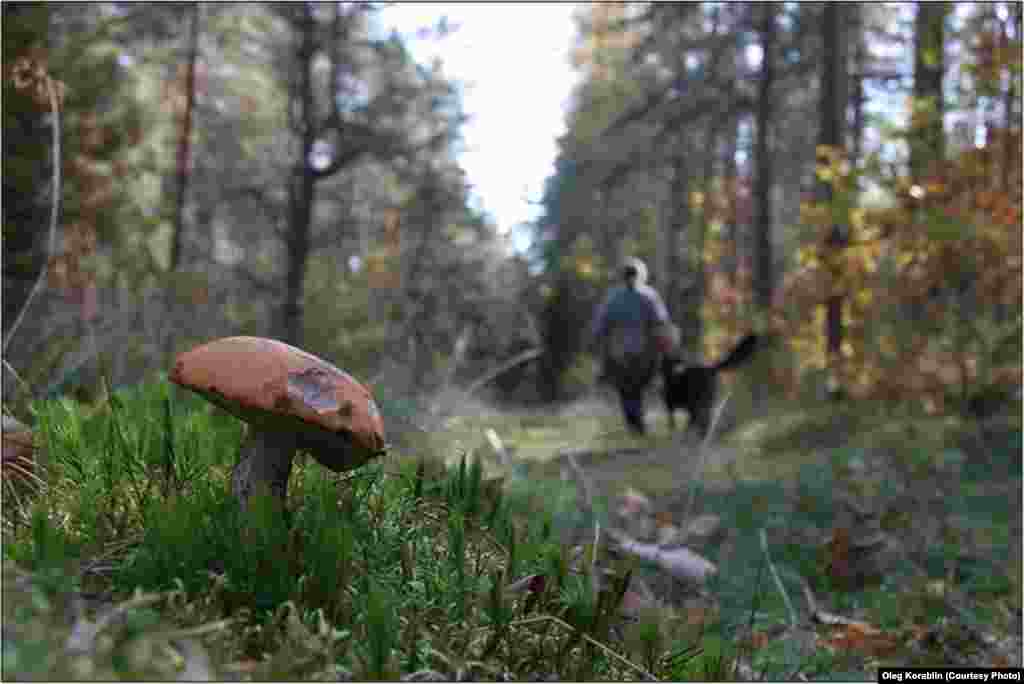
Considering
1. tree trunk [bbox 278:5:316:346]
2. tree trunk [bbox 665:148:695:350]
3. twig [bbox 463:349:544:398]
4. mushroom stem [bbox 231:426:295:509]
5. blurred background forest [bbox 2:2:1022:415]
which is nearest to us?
mushroom stem [bbox 231:426:295:509]

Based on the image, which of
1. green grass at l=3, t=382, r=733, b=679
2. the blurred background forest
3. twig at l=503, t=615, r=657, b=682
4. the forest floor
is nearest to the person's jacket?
the blurred background forest

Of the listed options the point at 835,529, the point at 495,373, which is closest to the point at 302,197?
the point at 495,373

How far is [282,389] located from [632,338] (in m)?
10.3

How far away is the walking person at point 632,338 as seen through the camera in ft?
38.3

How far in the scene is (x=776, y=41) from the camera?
16609mm

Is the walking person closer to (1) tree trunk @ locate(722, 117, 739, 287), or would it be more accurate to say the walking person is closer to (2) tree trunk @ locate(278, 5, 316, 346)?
(2) tree trunk @ locate(278, 5, 316, 346)

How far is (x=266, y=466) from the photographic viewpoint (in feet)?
5.90

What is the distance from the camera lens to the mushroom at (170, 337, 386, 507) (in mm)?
1566

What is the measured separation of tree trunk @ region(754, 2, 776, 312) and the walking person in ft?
15.0

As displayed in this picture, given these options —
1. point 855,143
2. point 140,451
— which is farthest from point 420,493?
point 855,143

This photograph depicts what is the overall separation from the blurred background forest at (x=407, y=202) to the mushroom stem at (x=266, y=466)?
100 centimetres

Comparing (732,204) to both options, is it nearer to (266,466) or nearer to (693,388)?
(693,388)

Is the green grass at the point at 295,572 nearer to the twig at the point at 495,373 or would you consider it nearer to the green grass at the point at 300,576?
the green grass at the point at 300,576

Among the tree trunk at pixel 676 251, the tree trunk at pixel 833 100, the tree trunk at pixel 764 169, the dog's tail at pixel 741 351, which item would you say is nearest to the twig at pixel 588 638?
the dog's tail at pixel 741 351
